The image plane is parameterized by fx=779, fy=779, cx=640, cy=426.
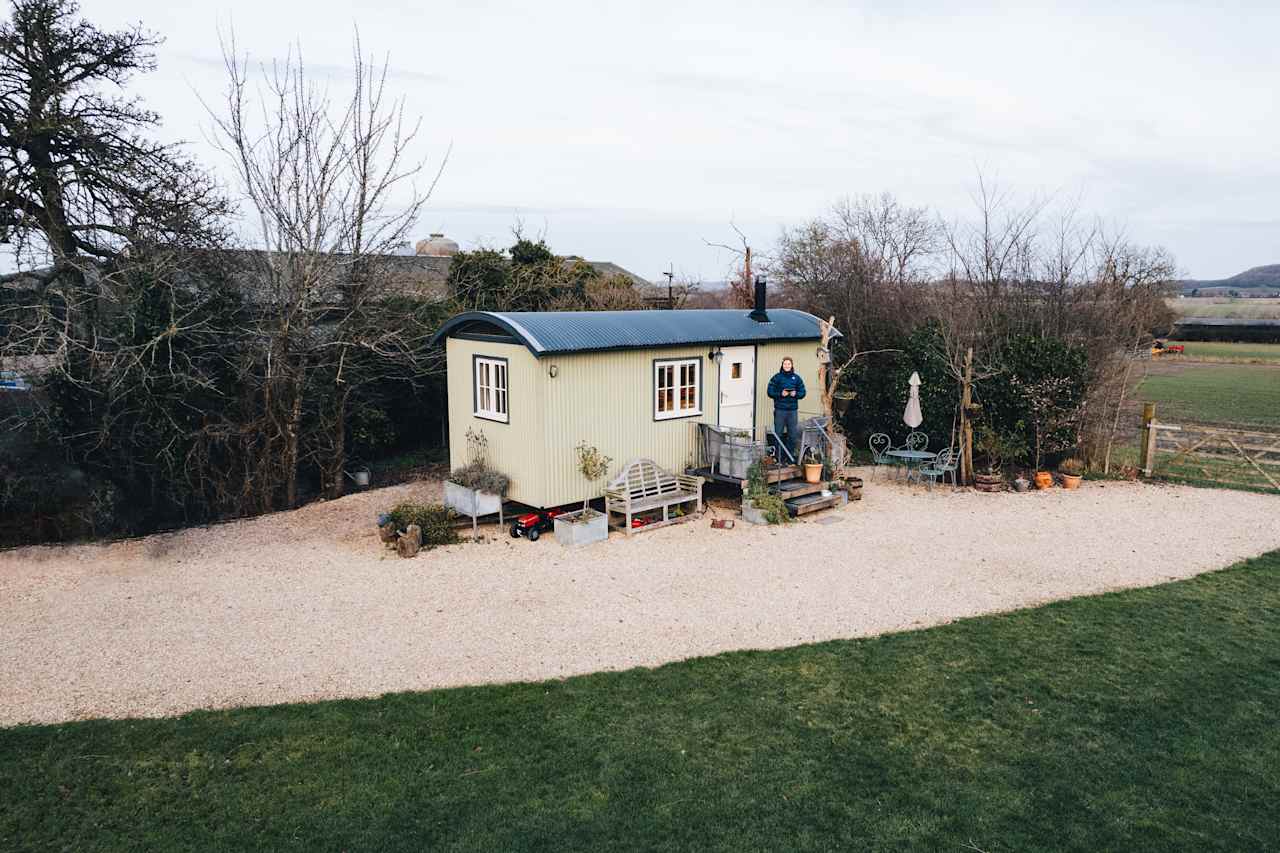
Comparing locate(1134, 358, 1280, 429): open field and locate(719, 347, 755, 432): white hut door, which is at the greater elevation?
locate(719, 347, 755, 432): white hut door

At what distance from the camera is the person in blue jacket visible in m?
13.4

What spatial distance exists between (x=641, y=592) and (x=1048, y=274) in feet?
42.2

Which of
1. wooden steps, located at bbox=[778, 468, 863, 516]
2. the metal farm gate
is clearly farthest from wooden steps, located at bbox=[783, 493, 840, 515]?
the metal farm gate

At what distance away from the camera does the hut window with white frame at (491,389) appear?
40.5 feet

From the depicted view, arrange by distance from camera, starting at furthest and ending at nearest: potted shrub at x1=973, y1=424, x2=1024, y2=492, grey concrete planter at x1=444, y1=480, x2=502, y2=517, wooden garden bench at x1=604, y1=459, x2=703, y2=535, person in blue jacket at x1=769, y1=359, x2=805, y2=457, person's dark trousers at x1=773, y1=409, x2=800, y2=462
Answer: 1. potted shrub at x1=973, y1=424, x2=1024, y2=492
2. person's dark trousers at x1=773, y1=409, x2=800, y2=462
3. person in blue jacket at x1=769, y1=359, x2=805, y2=457
4. wooden garden bench at x1=604, y1=459, x2=703, y2=535
5. grey concrete planter at x1=444, y1=480, x2=502, y2=517

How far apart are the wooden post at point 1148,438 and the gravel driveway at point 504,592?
1.47m

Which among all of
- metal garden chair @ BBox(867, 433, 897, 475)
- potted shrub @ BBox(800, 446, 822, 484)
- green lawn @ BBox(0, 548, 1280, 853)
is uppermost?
potted shrub @ BBox(800, 446, 822, 484)

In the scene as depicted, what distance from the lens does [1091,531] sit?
1202cm

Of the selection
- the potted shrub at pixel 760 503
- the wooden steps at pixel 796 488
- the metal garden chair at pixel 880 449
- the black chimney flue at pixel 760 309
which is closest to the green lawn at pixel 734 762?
the potted shrub at pixel 760 503

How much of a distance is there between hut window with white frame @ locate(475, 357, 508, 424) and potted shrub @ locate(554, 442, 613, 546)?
1.46 m

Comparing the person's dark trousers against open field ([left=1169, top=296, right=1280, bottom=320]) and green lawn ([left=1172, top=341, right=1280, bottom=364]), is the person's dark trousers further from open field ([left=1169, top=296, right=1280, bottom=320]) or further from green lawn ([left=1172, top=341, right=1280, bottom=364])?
open field ([left=1169, top=296, right=1280, bottom=320])

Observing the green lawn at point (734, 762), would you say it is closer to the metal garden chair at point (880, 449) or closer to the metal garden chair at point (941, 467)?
the metal garden chair at point (941, 467)

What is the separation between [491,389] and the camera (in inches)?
494

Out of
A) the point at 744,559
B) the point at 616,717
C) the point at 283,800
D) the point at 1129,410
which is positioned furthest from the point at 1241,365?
the point at 283,800
